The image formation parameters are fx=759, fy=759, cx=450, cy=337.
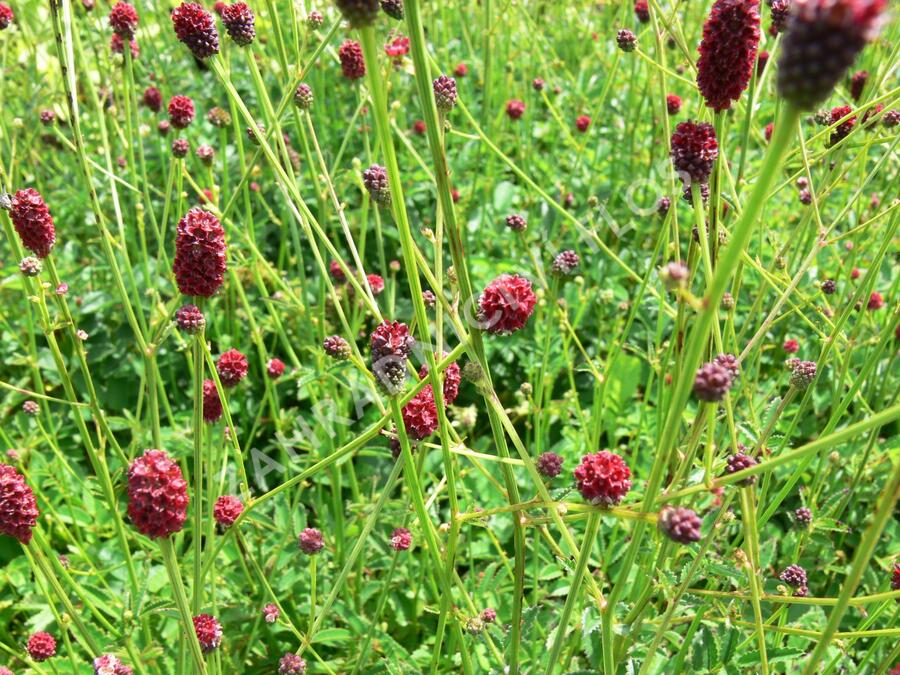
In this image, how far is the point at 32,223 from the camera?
1.45 metres

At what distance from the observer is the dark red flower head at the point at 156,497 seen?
101 centimetres

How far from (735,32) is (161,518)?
3.53 feet

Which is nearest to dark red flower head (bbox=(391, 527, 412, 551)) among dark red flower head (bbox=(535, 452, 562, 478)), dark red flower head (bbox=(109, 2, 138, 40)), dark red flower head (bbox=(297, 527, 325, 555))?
dark red flower head (bbox=(297, 527, 325, 555))

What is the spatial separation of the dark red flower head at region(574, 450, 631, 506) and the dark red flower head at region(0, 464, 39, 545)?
884 mm

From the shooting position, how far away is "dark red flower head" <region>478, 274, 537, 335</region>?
104 cm

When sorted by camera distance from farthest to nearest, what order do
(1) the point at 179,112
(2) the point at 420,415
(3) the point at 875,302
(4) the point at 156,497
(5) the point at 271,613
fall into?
(3) the point at 875,302 → (1) the point at 179,112 → (5) the point at 271,613 → (2) the point at 420,415 → (4) the point at 156,497

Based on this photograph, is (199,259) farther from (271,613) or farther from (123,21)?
(123,21)

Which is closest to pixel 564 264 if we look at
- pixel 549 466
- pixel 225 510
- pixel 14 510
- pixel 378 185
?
pixel 378 185

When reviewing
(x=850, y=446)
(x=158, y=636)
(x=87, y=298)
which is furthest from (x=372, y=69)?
(x=87, y=298)

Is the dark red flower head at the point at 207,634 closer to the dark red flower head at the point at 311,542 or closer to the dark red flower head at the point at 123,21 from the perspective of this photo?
the dark red flower head at the point at 311,542

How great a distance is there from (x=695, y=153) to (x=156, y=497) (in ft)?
2.98

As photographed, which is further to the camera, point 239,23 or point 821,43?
point 239,23

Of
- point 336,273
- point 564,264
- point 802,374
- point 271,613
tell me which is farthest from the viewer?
point 336,273

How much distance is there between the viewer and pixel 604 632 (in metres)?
1.08
